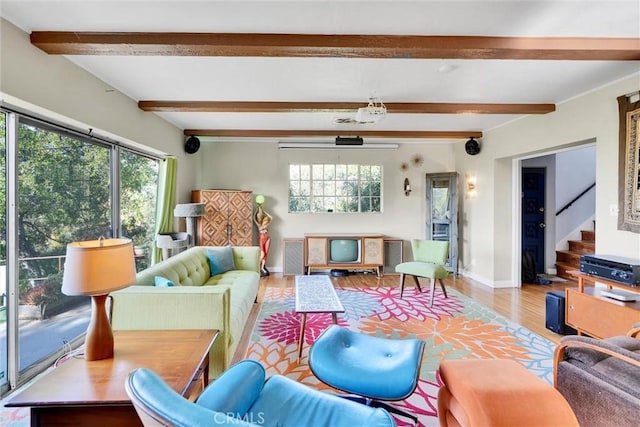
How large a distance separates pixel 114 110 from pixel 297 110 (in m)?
1.90

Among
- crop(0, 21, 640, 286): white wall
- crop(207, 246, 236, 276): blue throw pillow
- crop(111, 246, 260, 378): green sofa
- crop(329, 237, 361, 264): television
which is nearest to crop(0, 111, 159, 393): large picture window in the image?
crop(0, 21, 640, 286): white wall

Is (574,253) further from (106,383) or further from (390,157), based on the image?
(106,383)

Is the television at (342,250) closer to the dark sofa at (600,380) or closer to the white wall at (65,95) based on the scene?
the white wall at (65,95)

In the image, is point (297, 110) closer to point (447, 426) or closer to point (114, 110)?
point (114, 110)

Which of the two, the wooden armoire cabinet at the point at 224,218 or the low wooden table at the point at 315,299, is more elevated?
the wooden armoire cabinet at the point at 224,218

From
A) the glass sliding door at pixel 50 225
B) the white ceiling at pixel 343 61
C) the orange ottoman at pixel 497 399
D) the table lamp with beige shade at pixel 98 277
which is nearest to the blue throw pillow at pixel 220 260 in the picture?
the glass sliding door at pixel 50 225

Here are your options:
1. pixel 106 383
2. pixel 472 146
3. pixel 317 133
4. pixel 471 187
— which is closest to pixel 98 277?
pixel 106 383

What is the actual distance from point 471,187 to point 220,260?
4.41 meters

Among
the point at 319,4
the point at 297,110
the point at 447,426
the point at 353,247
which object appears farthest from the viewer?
the point at 353,247

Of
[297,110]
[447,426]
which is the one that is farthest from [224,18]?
[447,426]

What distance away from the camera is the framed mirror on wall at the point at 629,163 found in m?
2.71

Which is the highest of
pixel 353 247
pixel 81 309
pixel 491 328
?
pixel 353 247

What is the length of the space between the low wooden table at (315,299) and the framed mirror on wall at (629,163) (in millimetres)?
2746

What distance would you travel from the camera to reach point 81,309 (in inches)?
121
